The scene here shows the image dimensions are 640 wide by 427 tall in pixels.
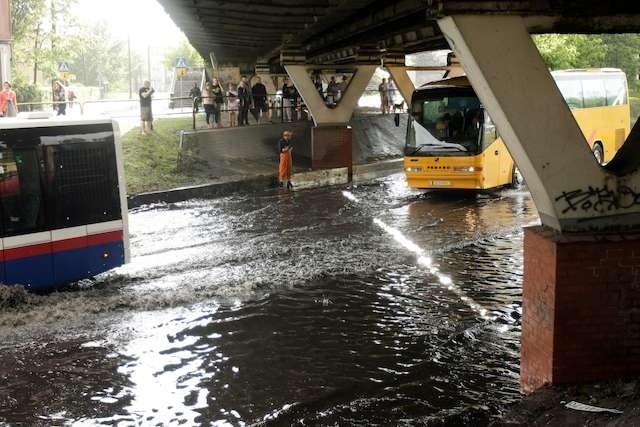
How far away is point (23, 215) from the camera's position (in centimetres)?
994

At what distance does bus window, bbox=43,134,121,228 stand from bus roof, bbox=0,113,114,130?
0.22 m

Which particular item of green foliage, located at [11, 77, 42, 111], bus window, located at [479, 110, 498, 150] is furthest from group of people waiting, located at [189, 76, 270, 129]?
bus window, located at [479, 110, 498, 150]

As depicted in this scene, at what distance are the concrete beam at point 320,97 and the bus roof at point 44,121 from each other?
14772mm

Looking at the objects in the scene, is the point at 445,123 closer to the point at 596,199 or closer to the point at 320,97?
the point at 320,97

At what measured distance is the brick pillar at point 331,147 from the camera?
83.5ft

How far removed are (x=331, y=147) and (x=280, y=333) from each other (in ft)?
55.3

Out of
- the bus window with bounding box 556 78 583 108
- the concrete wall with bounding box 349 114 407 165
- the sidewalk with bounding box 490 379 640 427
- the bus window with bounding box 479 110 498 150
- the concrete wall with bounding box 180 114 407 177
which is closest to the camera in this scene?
the sidewalk with bounding box 490 379 640 427

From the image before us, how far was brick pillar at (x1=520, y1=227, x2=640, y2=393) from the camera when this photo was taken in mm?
6012

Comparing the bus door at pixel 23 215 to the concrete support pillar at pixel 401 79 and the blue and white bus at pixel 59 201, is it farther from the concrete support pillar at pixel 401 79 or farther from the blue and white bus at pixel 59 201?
the concrete support pillar at pixel 401 79

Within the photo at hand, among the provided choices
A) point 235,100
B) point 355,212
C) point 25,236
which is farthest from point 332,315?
point 235,100

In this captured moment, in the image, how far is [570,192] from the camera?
6105mm

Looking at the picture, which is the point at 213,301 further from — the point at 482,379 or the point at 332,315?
the point at 482,379

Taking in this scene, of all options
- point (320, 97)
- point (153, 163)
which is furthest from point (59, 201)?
point (320, 97)

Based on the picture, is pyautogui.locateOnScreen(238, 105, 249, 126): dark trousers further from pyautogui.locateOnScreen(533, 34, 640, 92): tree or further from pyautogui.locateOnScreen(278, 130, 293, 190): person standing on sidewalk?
pyautogui.locateOnScreen(533, 34, 640, 92): tree
